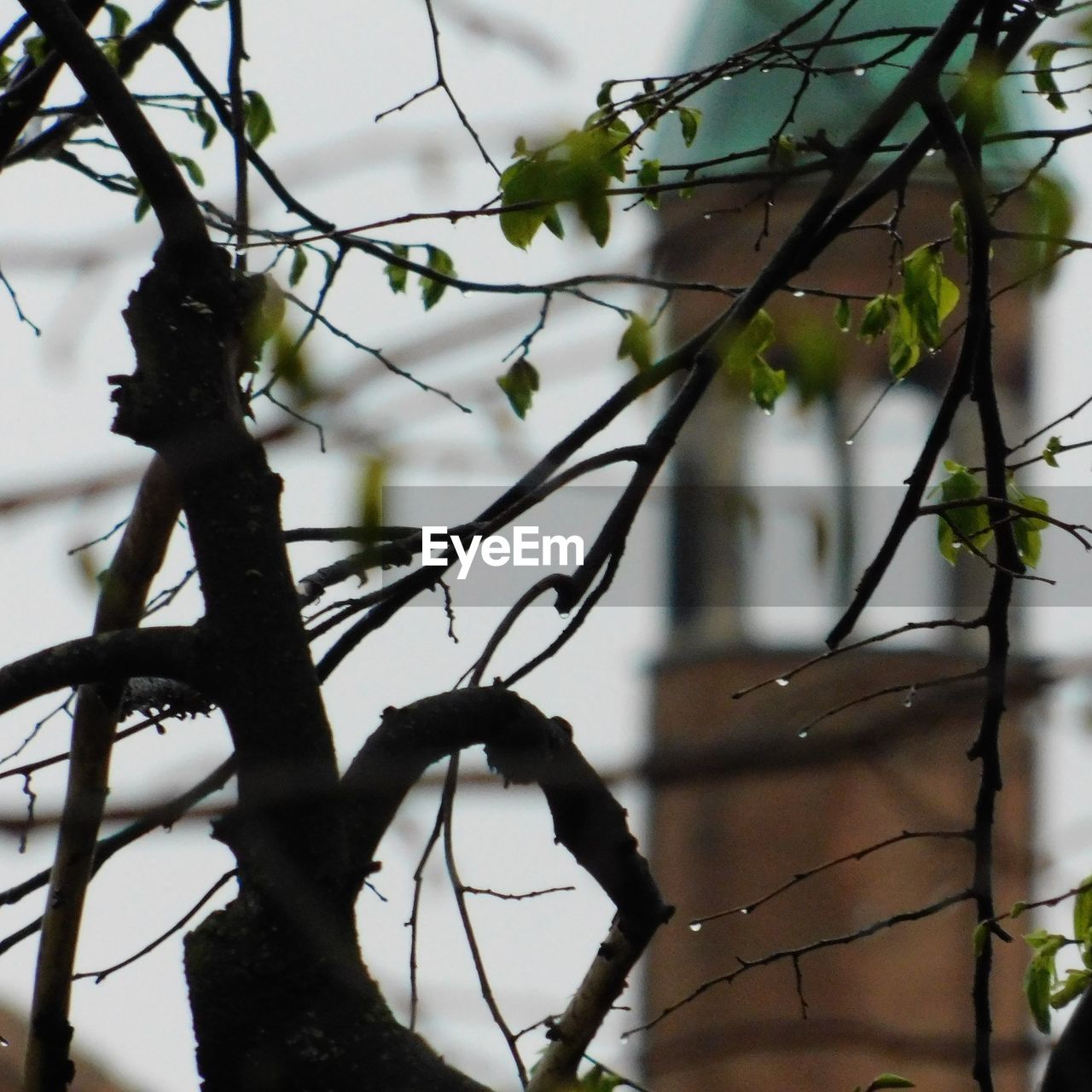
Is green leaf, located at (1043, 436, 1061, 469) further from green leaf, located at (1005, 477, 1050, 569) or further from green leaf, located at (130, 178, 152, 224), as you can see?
green leaf, located at (130, 178, 152, 224)

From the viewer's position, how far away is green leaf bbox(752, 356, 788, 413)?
3.62 meters

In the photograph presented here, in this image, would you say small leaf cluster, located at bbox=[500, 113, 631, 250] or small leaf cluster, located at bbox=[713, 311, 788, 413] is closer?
small leaf cluster, located at bbox=[500, 113, 631, 250]

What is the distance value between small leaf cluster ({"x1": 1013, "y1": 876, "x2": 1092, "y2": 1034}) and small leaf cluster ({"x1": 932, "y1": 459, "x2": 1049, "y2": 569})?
25.5 inches

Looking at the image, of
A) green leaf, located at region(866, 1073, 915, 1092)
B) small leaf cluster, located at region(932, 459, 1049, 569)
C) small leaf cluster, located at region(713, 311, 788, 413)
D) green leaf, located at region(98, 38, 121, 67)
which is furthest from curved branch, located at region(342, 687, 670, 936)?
green leaf, located at region(98, 38, 121, 67)

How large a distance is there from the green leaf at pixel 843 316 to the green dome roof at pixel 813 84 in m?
0.35

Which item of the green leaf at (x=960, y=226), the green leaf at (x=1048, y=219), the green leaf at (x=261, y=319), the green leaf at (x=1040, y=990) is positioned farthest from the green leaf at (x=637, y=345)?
the green leaf at (x=1040, y=990)

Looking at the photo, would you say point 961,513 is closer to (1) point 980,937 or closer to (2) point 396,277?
(1) point 980,937

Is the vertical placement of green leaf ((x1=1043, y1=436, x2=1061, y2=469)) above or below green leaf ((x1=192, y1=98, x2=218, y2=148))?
below

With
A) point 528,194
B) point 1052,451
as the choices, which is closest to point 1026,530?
point 1052,451

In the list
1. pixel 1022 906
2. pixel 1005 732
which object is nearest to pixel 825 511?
pixel 1022 906

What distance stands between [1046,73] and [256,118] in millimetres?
1921

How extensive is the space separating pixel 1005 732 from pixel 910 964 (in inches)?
90.0

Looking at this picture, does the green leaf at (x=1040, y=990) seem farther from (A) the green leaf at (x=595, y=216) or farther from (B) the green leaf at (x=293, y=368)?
(B) the green leaf at (x=293, y=368)

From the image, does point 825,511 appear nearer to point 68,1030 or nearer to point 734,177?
point 734,177
